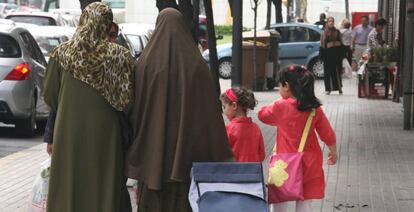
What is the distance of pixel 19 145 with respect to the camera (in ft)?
43.8

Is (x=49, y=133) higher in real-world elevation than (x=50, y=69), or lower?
lower

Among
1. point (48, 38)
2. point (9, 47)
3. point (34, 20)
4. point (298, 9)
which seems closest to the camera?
point (9, 47)

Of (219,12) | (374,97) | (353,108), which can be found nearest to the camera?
(353,108)

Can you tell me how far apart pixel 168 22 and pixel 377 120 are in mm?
11129

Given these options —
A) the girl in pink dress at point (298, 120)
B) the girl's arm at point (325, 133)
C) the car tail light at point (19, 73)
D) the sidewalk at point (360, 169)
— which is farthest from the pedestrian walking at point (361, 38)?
the girl in pink dress at point (298, 120)

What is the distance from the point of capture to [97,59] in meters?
5.52

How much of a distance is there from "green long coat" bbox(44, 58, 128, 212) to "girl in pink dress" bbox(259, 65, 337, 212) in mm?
1168

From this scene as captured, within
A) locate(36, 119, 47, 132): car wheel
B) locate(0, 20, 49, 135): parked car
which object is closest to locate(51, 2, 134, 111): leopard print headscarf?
locate(0, 20, 49, 135): parked car

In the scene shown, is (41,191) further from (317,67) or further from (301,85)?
(317,67)

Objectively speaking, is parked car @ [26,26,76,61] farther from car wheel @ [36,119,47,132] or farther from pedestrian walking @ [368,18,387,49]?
pedestrian walking @ [368,18,387,49]

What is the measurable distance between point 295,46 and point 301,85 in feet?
70.2

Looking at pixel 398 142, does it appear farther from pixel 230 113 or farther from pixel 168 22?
pixel 168 22

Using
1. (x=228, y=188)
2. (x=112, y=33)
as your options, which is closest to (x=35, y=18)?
(x=112, y=33)

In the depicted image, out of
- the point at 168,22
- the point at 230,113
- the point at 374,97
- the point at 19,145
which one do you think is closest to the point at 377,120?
the point at 374,97
